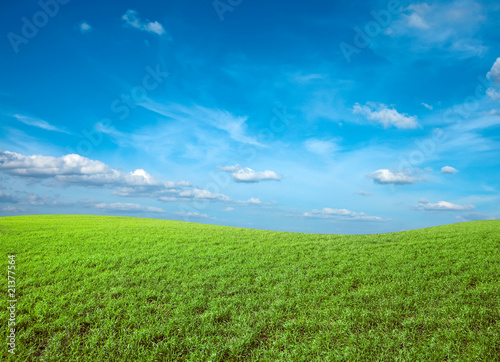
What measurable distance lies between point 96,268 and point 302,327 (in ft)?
Answer: 26.9

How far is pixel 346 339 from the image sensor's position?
644 centimetres

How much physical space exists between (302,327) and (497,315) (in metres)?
5.00

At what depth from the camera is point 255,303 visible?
8.22 metres

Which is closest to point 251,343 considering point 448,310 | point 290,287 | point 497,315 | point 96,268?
point 290,287

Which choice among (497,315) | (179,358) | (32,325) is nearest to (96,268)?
(32,325)

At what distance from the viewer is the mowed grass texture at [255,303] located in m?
6.21

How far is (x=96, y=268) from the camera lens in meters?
10.7

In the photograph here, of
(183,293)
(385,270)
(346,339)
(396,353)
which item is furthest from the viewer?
(385,270)

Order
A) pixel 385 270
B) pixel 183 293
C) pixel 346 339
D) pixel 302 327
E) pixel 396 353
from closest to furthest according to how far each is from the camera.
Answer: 1. pixel 396 353
2. pixel 346 339
3. pixel 302 327
4. pixel 183 293
5. pixel 385 270

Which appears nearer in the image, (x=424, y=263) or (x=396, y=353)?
(x=396, y=353)

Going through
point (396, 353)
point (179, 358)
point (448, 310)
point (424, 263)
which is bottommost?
point (179, 358)

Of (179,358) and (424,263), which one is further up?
(424,263)

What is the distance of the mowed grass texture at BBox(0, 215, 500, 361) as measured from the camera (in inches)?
245

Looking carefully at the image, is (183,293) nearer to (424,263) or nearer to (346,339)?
(346,339)
